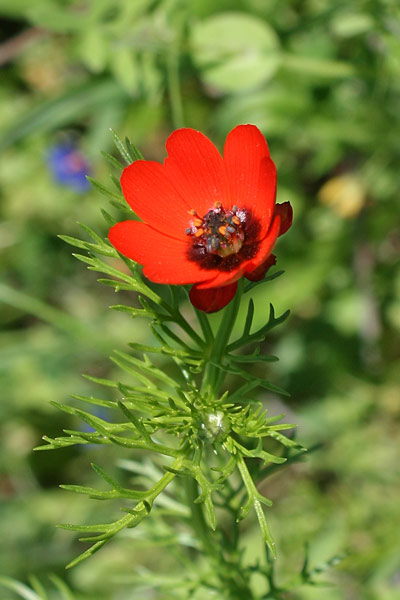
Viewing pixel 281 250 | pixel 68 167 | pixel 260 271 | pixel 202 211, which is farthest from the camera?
pixel 68 167

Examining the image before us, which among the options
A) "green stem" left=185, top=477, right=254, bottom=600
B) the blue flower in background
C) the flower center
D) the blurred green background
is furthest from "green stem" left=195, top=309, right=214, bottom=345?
the blue flower in background

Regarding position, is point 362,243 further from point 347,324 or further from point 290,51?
point 290,51

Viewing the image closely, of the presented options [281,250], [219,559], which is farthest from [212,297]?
[281,250]

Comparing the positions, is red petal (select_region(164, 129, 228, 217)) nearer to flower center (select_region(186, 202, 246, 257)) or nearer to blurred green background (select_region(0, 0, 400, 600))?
flower center (select_region(186, 202, 246, 257))

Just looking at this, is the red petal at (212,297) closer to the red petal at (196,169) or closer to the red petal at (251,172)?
the red petal at (251,172)

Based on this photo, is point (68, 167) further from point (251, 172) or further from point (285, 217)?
point (285, 217)

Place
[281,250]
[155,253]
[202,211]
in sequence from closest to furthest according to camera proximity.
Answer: [155,253]
[202,211]
[281,250]

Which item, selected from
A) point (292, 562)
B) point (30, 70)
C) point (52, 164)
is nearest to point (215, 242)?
point (292, 562)
